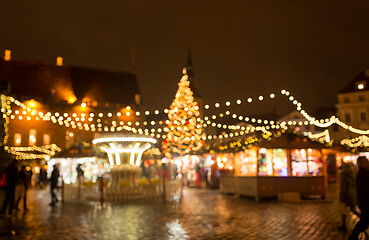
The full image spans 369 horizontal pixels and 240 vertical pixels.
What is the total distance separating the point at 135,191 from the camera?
54.6 feet

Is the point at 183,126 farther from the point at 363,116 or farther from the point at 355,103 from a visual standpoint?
the point at 363,116

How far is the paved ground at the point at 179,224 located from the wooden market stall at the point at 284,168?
362 centimetres

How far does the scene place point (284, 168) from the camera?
16906 mm

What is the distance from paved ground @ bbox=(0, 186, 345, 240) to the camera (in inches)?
312

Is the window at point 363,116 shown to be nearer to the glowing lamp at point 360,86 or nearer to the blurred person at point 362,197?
the glowing lamp at point 360,86

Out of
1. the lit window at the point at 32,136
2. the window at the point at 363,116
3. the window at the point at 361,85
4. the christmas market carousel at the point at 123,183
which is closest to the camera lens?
the christmas market carousel at the point at 123,183

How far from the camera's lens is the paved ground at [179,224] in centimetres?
792

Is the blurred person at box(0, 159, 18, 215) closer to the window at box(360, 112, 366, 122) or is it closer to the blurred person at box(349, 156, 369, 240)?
the blurred person at box(349, 156, 369, 240)

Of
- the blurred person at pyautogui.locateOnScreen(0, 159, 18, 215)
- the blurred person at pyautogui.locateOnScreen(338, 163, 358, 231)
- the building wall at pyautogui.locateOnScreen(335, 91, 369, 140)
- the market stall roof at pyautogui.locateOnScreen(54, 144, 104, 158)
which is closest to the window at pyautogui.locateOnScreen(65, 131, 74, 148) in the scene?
the market stall roof at pyautogui.locateOnScreen(54, 144, 104, 158)

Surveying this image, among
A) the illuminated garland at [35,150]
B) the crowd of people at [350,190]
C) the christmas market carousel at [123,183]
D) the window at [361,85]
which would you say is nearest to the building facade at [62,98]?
the illuminated garland at [35,150]

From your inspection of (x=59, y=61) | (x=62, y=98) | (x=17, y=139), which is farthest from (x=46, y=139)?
(x=59, y=61)

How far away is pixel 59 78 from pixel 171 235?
1647 inches

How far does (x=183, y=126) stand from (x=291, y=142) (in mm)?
13440

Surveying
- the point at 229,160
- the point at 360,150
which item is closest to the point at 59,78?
the point at 229,160
